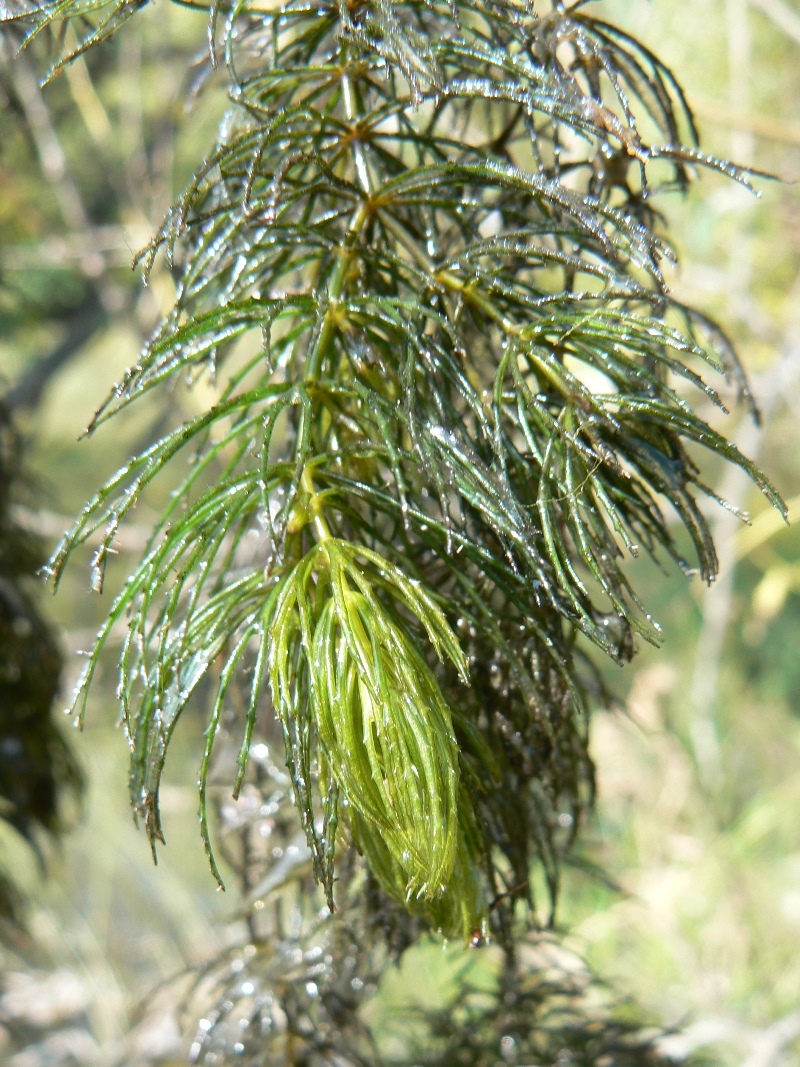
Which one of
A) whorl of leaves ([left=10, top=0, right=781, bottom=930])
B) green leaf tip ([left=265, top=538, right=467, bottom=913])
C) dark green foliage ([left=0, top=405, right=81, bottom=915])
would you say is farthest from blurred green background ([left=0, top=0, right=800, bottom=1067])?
green leaf tip ([left=265, top=538, right=467, bottom=913])

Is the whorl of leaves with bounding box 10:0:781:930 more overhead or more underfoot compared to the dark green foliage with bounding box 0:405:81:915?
more underfoot

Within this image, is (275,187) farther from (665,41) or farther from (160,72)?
(160,72)

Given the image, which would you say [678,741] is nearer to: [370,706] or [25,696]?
[25,696]

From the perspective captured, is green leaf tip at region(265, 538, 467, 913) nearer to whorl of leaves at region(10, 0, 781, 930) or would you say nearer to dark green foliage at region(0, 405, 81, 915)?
whorl of leaves at region(10, 0, 781, 930)

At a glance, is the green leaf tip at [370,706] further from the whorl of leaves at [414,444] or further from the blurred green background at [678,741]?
the blurred green background at [678,741]

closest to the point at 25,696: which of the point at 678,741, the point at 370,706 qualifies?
the point at 370,706

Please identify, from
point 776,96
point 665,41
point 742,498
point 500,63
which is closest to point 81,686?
point 500,63
